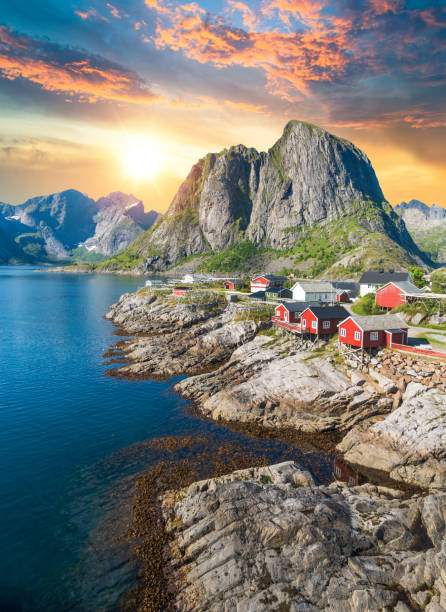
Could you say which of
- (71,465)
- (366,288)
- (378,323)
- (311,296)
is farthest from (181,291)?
(71,465)

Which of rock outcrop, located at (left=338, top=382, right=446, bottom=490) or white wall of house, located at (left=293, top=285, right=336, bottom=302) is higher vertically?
white wall of house, located at (left=293, top=285, right=336, bottom=302)

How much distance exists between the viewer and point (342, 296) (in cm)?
8519

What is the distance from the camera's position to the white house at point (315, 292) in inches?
3234

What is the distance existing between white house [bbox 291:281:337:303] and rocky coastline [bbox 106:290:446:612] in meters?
30.8

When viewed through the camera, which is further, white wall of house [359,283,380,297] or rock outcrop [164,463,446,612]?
white wall of house [359,283,380,297]

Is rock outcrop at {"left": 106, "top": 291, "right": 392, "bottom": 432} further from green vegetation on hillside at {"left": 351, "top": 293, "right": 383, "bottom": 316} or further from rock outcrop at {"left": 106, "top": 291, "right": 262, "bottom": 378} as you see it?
green vegetation on hillside at {"left": 351, "top": 293, "right": 383, "bottom": 316}

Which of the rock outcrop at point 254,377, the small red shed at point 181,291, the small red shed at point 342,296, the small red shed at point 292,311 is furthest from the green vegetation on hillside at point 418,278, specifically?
the small red shed at point 181,291

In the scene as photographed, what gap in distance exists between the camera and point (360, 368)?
4388 cm

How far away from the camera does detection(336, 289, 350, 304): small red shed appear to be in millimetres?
84812

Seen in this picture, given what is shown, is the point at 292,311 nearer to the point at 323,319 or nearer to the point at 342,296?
the point at 323,319

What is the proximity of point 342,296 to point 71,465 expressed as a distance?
72.5 metres

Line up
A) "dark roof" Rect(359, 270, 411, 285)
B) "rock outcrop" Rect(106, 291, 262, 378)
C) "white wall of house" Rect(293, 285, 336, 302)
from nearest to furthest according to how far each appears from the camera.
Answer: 1. "rock outcrop" Rect(106, 291, 262, 378)
2. "white wall of house" Rect(293, 285, 336, 302)
3. "dark roof" Rect(359, 270, 411, 285)

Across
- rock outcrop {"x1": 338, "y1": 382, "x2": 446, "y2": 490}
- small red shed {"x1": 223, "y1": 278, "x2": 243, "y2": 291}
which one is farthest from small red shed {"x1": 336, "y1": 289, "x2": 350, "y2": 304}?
rock outcrop {"x1": 338, "y1": 382, "x2": 446, "y2": 490}

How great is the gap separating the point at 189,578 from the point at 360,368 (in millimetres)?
32797
